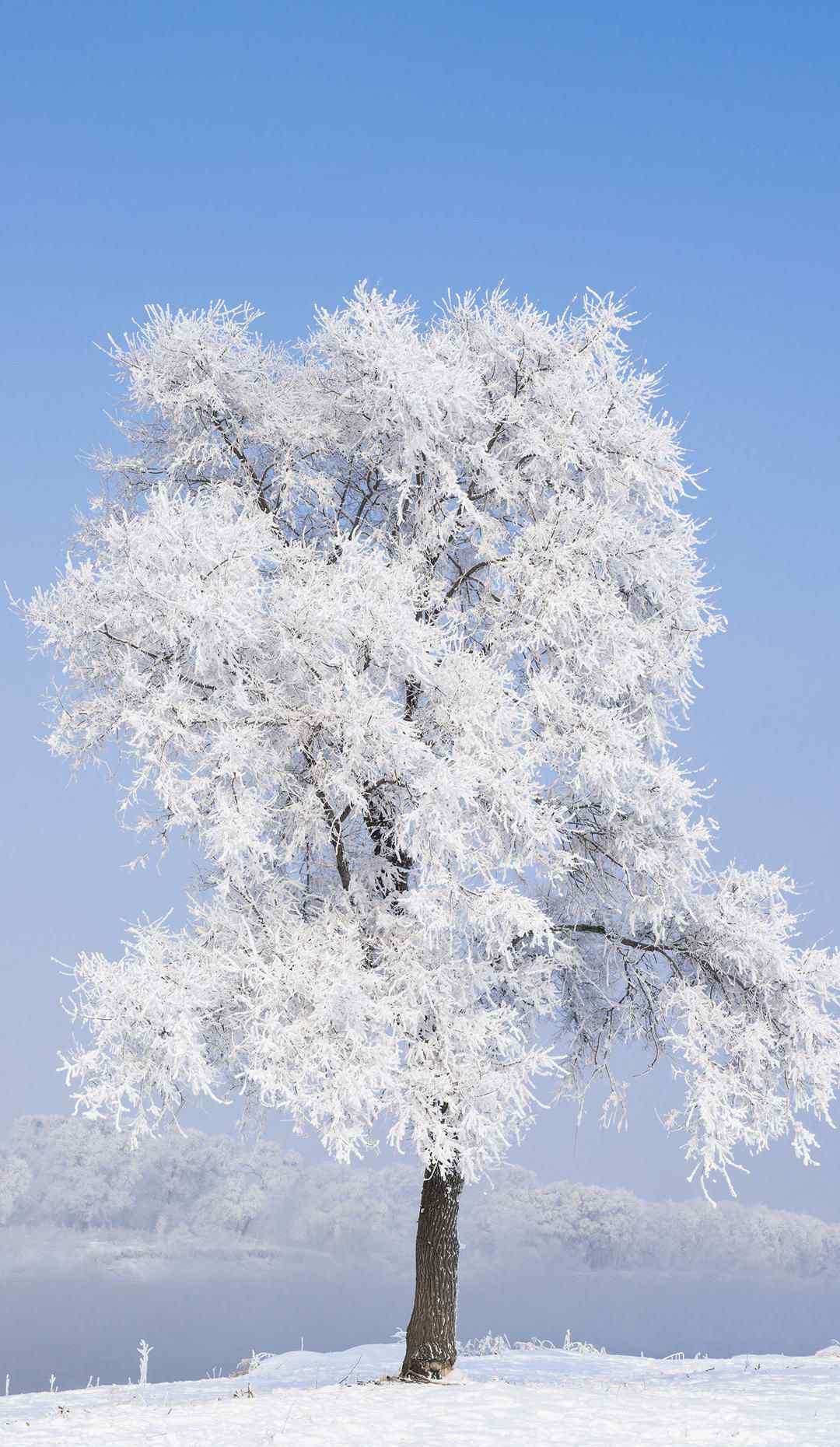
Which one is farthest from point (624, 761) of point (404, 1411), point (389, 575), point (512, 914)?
point (404, 1411)

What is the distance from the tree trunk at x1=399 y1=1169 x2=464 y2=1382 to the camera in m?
11.5

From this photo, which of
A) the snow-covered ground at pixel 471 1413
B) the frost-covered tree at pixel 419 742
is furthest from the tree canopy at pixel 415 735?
the snow-covered ground at pixel 471 1413

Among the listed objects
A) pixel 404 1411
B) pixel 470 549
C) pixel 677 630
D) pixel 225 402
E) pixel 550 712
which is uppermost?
pixel 225 402

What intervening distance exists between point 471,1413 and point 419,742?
205 inches

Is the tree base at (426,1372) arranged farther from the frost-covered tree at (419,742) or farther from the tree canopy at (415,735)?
the tree canopy at (415,735)

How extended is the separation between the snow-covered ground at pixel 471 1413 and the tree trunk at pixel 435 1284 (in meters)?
0.35

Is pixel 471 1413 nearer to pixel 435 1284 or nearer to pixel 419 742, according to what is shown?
pixel 435 1284

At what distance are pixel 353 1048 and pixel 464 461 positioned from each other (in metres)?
→ 6.05

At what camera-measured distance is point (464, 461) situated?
41.9 feet

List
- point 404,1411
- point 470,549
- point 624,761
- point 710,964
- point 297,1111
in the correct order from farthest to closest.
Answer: point 470,549, point 710,964, point 624,761, point 297,1111, point 404,1411

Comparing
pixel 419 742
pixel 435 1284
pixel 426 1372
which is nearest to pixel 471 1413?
pixel 426 1372

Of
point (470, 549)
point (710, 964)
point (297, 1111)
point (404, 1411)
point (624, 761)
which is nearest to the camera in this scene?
point (404, 1411)

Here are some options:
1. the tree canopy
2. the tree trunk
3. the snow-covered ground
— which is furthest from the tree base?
the tree canopy

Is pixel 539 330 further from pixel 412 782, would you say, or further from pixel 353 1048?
pixel 353 1048
